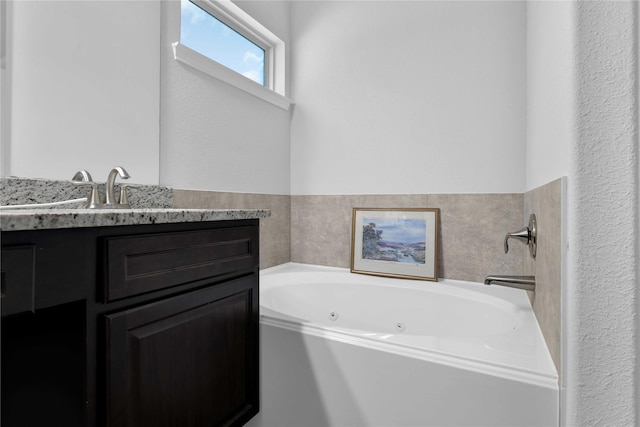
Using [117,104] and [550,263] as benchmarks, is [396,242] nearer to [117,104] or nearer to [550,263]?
[550,263]

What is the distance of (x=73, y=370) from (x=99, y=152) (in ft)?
2.93

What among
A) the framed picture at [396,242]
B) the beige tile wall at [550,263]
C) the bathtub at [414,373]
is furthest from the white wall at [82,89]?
the beige tile wall at [550,263]

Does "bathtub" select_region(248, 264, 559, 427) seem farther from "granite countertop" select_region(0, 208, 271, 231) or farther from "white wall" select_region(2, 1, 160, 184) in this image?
"white wall" select_region(2, 1, 160, 184)

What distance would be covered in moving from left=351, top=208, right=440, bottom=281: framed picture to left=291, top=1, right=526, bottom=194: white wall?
6.4 inches

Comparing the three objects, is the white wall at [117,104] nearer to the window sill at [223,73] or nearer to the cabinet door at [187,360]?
the window sill at [223,73]

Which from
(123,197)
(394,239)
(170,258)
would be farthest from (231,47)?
(170,258)

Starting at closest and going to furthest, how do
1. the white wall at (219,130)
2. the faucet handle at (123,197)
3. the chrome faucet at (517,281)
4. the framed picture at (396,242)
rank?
the faucet handle at (123,197) < the chrome faucet at (517,281) < the white wall at (219,130) < the framed picture at (396,242)

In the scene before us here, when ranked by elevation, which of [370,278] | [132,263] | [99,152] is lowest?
[370,278]

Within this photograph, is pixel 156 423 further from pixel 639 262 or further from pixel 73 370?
pixel 639 262

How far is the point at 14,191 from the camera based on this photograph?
103cm

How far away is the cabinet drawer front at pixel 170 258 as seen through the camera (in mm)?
748

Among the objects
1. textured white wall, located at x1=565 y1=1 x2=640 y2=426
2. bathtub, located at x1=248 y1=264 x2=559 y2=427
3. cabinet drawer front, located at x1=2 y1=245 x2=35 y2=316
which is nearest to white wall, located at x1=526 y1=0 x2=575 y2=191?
textured white wall, located at x1=565 y1=1 x2=640 y2=426

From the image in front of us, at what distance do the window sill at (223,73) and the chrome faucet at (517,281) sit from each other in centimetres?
166

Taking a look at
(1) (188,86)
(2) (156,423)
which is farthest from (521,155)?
(2) (156,423)
